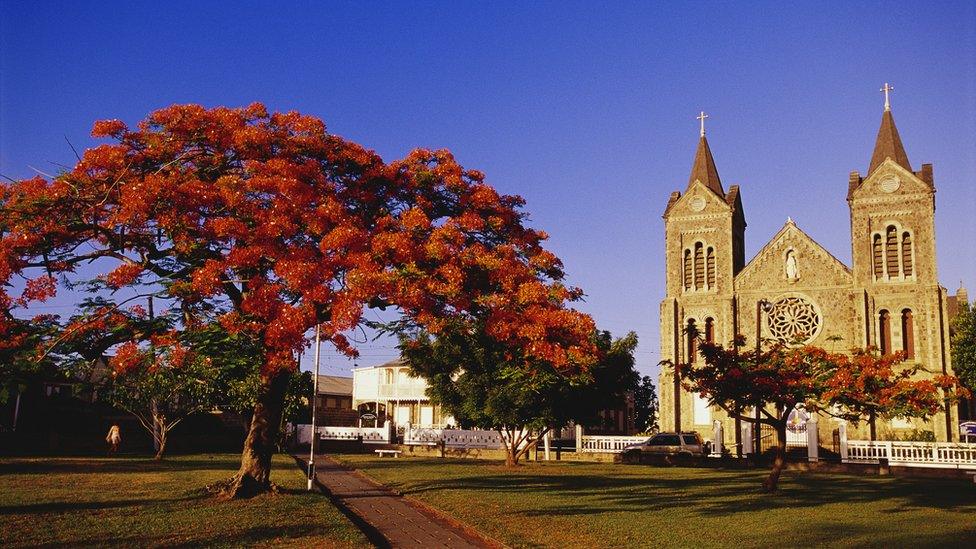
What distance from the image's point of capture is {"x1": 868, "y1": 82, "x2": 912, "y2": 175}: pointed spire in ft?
165

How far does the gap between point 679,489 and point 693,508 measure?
520 centimetres

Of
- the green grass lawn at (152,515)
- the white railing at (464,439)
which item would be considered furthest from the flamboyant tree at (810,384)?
the white railing at (464,439)

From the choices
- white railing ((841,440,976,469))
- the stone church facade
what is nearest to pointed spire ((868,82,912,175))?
the stone church facade

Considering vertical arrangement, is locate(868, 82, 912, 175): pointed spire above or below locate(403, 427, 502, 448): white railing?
above

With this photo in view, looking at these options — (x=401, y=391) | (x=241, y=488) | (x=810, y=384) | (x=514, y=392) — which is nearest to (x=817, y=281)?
(x=514, y=392)

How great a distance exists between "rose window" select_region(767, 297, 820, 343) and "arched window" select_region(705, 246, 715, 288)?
435 cm

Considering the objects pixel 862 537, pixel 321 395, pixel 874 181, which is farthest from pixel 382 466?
pixel 321 395

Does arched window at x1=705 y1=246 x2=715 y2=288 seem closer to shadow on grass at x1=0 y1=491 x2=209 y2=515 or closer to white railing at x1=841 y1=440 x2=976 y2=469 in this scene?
white railing at x1=841 y1=440 x2=976 y2=469

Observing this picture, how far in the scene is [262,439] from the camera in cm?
1827

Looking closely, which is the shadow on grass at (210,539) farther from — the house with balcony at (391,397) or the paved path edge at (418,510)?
the house with balcony at (391,397)

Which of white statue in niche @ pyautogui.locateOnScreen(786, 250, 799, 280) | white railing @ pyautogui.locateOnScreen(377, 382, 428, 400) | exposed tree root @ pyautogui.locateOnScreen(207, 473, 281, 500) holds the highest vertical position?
white statue in niche @ pyautogui.locateOnScreen(786, 250, 799, 280)

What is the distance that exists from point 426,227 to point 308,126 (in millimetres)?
3442

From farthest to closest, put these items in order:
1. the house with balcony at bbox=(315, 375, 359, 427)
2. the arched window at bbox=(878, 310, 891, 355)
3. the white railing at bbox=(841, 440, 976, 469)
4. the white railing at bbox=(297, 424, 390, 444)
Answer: the house with balcony at bbox=(315, 375, 359, 427)
the white railing at bbox=(297, 424, 390, 444)
the arched window at bbox=(878, 310, 891, 355)
the white railing at bbox=(841, 440, 976, 469)

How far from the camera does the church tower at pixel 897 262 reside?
46219 millimetres
